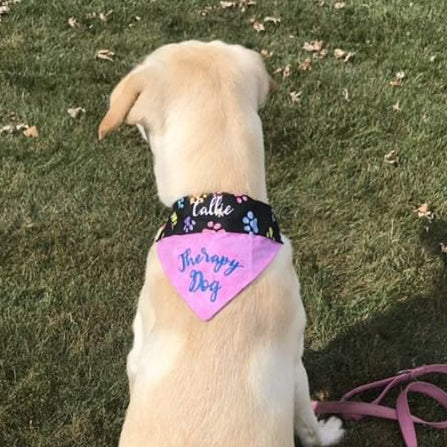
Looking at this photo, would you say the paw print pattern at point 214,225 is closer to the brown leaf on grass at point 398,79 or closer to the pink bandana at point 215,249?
the pink bandana at point 215,249

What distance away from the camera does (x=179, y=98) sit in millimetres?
2879

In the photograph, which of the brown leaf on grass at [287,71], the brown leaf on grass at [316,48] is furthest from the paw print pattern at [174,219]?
the brown leaf on grass at [316,48]

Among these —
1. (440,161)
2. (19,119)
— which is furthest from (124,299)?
(440,161)

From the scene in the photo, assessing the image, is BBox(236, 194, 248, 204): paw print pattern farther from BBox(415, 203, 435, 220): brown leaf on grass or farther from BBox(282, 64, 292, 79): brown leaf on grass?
BBox(282, 64, 292, 79): brown leaf on grass

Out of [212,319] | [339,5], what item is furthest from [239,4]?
[212,319]

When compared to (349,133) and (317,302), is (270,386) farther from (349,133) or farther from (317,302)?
(349,133)

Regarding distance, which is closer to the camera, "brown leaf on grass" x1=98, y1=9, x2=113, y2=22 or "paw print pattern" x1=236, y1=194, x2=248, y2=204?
"paw print pattern" x1=236, y1=194, x2=248, y2=204

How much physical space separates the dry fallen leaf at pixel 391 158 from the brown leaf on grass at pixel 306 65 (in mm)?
1291

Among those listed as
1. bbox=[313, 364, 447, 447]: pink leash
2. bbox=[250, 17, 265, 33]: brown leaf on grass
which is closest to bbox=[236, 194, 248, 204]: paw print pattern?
Result: bbox=[313, 364, 447, 447]: pink leash

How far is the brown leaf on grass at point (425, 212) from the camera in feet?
15.9

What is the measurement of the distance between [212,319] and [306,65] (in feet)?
13.7

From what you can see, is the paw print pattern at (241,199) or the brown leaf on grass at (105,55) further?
the brown leaf on grass at (105,55)

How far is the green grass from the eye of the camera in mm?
3873

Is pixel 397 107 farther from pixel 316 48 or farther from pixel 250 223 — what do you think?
pixel 250 223
